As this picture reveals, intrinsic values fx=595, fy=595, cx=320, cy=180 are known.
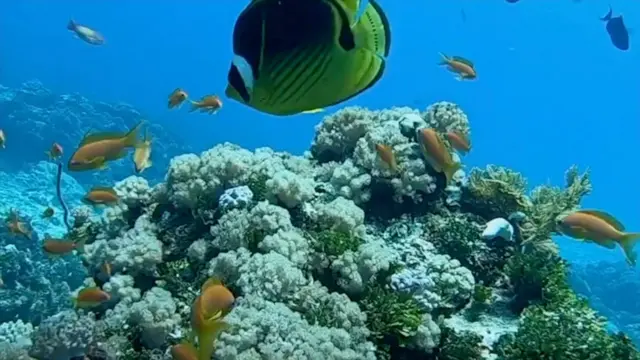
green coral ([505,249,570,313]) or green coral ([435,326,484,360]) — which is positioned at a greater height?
green coral ([505,249,570,313])

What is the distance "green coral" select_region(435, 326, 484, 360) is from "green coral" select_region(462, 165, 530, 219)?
250 centimetres

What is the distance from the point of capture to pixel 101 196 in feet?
24.3

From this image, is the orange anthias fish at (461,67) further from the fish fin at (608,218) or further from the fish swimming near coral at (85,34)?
the fish swimming near coral at (85,34)

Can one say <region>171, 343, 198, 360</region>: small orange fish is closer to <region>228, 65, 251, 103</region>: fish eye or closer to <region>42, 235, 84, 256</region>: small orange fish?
<region>228, 65, 251, 103</region>: fish eye

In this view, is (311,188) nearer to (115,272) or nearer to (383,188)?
(383,188)

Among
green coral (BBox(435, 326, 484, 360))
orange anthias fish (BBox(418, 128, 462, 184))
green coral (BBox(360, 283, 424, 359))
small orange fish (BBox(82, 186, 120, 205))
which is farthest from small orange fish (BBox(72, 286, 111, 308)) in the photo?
orange anthias fish (BBox(418, 128, 462, 184))

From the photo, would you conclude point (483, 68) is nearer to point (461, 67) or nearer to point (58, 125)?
point (58, 125)

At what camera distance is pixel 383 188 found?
7691 millimetres

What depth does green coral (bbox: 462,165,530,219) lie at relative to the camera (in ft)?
25.7

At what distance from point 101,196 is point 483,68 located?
566ft

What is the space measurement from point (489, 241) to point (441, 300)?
1489 mm

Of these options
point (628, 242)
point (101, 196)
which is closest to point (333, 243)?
point (628, 242)

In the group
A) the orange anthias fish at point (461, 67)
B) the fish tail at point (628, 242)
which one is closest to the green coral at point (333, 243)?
the fish tail at point (628, 242)

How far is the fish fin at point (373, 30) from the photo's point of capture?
1702mm
